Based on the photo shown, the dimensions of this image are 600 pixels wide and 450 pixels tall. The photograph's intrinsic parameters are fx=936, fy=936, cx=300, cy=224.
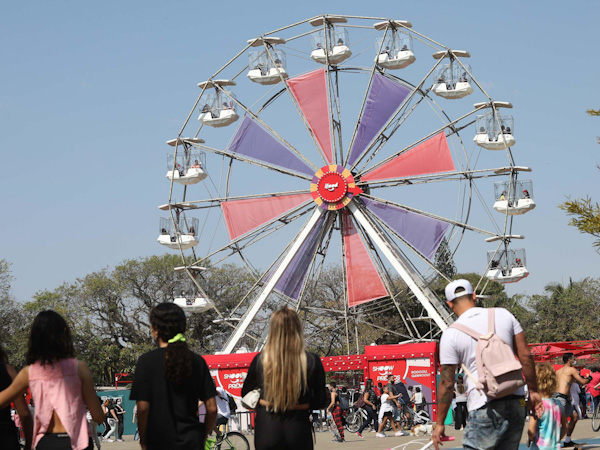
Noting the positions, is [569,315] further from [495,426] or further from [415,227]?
[495,426]

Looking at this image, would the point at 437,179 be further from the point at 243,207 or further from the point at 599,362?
the point at 599,362

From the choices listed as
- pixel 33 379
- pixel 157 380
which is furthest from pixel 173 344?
pixel 33 379

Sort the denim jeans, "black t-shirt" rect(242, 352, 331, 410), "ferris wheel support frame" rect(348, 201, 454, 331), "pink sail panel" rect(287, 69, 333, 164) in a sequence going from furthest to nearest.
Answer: "pink sail panel" rect(287, 69, 333, 164), "ferris wheel support frame" rect(348, 201, 454, 331), the denim jeans, "black t-shirt" rect(242, 352, 331, 410)

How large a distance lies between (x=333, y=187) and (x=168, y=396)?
23076 millimetres

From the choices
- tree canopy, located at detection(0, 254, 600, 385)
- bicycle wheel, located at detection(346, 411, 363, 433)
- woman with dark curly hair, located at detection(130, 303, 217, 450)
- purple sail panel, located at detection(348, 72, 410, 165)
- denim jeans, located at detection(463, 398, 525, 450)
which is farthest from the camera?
tree canopy, located at detection(0, 254, 600, 385)

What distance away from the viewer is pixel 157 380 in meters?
5.61

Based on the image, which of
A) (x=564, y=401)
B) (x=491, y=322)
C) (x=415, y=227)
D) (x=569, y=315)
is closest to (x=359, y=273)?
(x=415, y=227)

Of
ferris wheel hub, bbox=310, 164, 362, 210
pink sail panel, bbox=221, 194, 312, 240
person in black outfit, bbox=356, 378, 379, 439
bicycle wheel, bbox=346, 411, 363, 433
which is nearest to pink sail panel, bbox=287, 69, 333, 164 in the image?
ferris wheel hub, bbox=310, 164, 362, 210

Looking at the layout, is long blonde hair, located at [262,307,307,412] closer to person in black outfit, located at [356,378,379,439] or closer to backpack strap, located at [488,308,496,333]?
backpack strap, located at [488,308,496,333]

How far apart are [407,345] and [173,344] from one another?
64.6ft

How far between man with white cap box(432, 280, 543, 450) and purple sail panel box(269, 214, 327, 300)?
73.5ft

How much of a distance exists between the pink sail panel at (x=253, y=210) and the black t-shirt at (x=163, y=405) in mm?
23351

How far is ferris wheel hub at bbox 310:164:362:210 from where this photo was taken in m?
28.3

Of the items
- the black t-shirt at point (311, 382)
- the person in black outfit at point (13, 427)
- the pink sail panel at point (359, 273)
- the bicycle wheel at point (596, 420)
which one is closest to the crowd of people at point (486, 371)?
the black t-shirt at point (311, 382)
